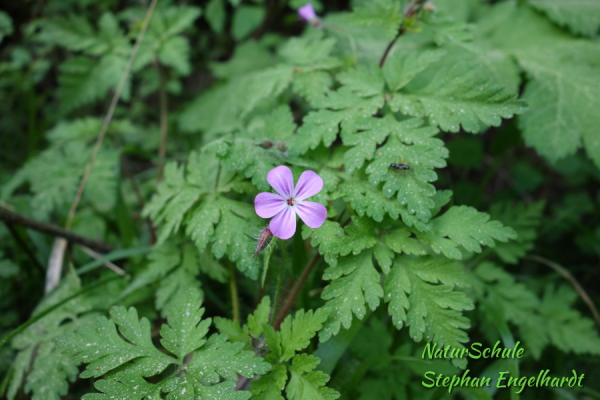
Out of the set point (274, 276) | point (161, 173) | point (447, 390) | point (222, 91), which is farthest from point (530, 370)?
point (222, 91)

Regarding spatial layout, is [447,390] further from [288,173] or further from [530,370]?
[288,173]

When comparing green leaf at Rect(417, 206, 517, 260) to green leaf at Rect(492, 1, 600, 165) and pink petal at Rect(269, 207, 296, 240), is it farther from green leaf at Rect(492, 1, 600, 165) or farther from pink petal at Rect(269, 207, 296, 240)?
green leaf at Rect(492, 1, 600, 165)

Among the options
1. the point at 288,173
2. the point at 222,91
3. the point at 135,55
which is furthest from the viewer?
the point at 222,91

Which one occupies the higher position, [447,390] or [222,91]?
[222,91]

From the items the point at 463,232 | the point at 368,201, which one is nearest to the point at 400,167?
the point at 368,201

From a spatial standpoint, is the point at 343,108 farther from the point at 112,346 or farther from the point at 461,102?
the point at 112,346

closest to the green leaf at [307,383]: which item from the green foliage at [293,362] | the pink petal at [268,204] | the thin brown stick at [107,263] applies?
the green foliage at [293,362]

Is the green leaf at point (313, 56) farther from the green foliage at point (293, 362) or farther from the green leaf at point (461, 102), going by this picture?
the green foliage at point (293, 362)
